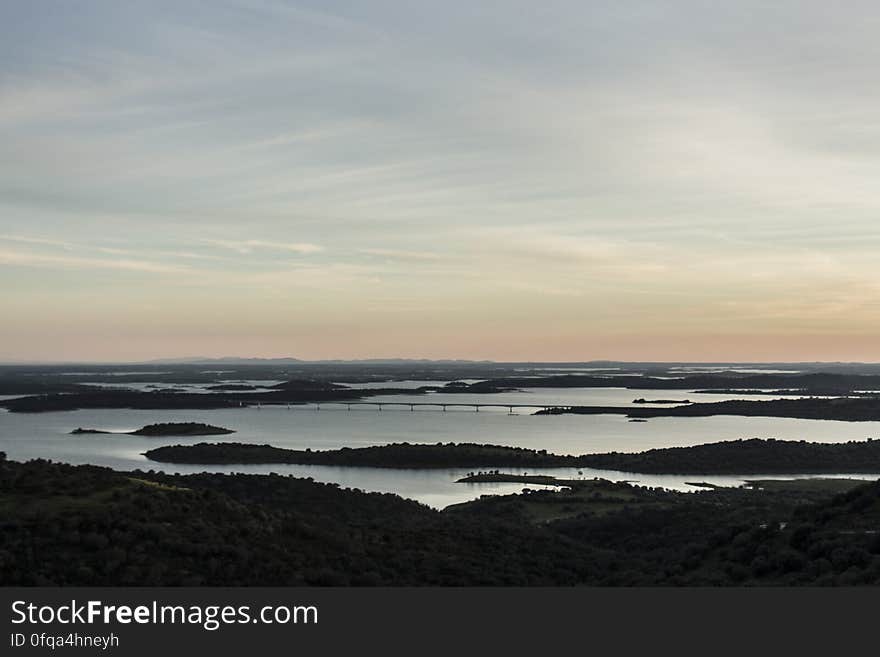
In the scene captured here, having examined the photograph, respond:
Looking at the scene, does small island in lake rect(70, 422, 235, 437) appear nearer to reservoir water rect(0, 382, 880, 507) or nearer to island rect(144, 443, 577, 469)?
reservoir water rect(0, 382, 880, 507)

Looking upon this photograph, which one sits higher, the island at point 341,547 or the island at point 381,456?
the island at point 341,547

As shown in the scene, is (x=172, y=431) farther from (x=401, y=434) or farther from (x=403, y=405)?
(x=403, y=405)

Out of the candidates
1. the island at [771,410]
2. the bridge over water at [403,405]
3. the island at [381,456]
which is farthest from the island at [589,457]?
the bridge over water at [403,405]

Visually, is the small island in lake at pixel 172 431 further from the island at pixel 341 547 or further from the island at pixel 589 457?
the island at pixel 341 547

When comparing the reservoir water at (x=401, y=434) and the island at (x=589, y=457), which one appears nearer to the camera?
the reservoir water at (x=401, y=434)

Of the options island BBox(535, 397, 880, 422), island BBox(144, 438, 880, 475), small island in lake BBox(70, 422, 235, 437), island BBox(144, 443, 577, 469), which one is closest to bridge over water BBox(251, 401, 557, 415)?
island BBox(535, 397, 880, 422)

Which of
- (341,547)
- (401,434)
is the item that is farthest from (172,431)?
(341,547)

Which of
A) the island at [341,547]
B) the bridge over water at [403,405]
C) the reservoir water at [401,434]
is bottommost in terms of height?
the reservoir water at [401,434]

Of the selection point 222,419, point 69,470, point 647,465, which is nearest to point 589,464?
point 647,465

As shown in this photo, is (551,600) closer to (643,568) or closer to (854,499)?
(643,568)

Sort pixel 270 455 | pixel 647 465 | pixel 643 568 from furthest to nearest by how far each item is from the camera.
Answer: pixel 270 455 → pixel 647 465 → pixel 643 568

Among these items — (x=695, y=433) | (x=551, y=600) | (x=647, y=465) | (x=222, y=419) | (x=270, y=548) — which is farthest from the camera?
(x=222, y=419)
